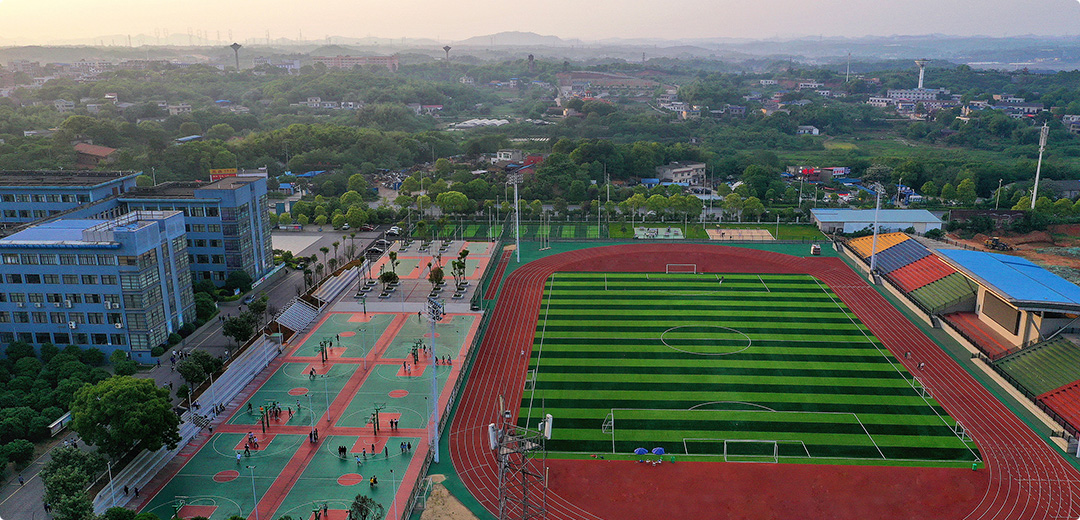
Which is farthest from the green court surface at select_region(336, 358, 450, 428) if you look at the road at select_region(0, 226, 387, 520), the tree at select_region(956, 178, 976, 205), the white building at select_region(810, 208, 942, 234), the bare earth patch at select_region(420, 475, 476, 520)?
the tree at select_region(956, 178, 976, 205)

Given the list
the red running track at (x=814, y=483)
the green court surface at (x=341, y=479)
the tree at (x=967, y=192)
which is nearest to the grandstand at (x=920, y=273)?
the red running track at (x=814, y=483)

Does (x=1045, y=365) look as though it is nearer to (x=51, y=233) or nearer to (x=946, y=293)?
(x=946, y=293)

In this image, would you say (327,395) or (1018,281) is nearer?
(327,395)

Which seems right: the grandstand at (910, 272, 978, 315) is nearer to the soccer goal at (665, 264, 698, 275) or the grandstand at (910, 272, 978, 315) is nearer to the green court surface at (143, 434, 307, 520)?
the soccer goal at (665, 264, 698, 275)

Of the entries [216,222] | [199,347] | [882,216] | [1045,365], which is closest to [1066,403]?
[1045,365]

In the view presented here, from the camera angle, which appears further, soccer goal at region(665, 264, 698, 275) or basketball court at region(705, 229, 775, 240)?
basketball court at region(705, 229, 775, 240)

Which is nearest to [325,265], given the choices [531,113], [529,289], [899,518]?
[529,289]
